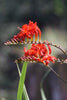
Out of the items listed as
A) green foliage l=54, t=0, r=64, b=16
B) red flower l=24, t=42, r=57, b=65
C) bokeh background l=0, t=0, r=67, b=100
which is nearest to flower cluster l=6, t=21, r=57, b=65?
red flower l=24, t=42, r=57, b=65

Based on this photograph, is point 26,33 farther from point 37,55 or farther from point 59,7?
point 59,7

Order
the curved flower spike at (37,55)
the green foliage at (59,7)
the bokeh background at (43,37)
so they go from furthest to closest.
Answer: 1. the green foliage at (59,7)
2. the bokeh background at (43,37)
3. the curved flower spike at (37,55)

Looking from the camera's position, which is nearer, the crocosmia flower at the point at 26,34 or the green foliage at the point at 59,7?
the crocosmia flower at the point at 26,34

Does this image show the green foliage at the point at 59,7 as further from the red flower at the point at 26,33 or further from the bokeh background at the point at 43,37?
Answer: the red flower at the point at 26,33

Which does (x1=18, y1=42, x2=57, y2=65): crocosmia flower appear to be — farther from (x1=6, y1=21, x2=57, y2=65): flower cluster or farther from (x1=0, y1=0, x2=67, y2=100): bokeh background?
(x1=0, y1=0, x2=67, y2=100): bokeh background

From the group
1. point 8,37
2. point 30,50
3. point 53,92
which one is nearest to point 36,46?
point 30,50

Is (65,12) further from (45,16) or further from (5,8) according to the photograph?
(5,8)

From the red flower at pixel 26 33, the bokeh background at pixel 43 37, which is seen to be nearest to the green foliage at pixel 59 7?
the bokeh background at pixel 43 37

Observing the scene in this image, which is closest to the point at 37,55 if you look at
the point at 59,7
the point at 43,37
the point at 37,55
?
the point at 37,55
